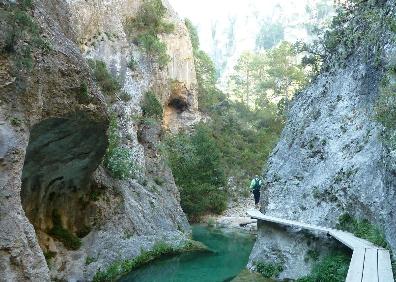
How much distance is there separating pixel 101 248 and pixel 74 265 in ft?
6.42

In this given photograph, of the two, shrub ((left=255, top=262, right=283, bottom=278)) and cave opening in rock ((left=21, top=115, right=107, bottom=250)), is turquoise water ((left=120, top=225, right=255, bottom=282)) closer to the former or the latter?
shrub ((left=255, top=262, right=283, bottom=278))

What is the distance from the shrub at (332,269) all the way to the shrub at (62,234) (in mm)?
9378

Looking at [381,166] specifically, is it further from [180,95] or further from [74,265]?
[180,95]

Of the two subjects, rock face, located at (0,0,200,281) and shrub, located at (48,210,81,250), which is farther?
shrub, located at (48,210,81,250)

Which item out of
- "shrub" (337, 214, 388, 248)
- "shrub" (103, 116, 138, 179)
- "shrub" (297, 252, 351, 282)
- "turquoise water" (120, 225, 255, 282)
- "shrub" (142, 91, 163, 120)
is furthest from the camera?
"shrub" (142, 91, 163, 120)

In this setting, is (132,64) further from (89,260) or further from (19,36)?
(19,36)

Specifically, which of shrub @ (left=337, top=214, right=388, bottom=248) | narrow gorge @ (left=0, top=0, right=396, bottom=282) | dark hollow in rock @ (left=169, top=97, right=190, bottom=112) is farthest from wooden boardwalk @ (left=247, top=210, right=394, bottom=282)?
dark hollow in rock @ (left=169, top=97, right=190, bottom=112)

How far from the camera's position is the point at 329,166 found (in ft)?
53.9

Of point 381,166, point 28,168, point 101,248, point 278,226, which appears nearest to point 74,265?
point 101,248

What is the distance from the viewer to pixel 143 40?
3572 cm

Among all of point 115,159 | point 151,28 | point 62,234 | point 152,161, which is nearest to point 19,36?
point 62,234

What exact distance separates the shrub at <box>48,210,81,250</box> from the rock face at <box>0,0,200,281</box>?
129 millimetres

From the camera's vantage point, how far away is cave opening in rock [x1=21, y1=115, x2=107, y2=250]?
14.8 meters

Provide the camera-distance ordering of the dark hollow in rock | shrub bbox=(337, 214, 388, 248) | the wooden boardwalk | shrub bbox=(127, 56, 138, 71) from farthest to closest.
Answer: the dark hollow in rock
shrub bbox=(127, 56, 138, 71)
shrub bbox=(337, 214, 388, 248)
the wooden boardwalk
